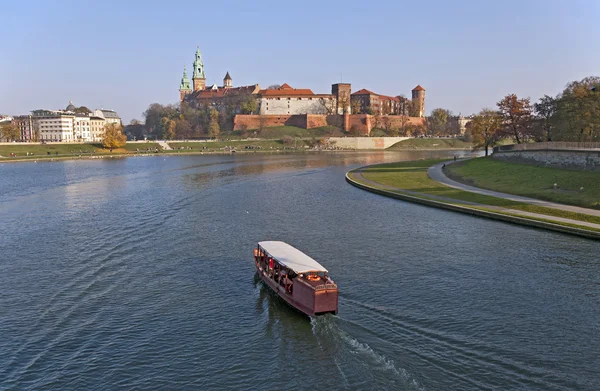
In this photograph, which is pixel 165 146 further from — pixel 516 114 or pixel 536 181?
pixel 536 181

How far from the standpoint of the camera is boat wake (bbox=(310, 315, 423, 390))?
57.6 ft

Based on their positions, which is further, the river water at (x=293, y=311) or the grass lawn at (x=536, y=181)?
the grass lawn at (x=536, y=181)

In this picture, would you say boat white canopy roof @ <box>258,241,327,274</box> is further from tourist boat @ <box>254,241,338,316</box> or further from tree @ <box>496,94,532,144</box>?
tree @ <box>496,94,532,144</box>

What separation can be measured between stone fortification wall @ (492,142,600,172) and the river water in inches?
810

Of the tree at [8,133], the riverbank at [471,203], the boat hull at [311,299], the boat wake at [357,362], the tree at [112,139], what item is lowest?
the boat wake at [357,362]

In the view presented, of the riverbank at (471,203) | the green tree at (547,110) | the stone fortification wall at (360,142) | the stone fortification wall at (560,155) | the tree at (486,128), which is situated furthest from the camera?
the stone fortification wall at (360,142)

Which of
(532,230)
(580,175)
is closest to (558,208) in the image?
(532,230)

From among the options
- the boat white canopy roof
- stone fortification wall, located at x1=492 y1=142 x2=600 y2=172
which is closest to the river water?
the boat white canopy roof

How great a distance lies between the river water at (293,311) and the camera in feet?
60.0

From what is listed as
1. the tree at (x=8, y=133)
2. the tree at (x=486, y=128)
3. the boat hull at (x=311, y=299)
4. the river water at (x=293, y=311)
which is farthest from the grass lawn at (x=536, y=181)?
the tree at (x=8, y=133)

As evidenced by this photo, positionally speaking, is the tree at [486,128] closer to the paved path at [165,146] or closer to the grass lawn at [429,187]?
the grass lawn at [429,187]

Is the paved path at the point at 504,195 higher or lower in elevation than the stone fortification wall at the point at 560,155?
lower

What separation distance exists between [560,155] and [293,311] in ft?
164

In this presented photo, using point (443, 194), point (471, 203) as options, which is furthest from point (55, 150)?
point (471, 203)
